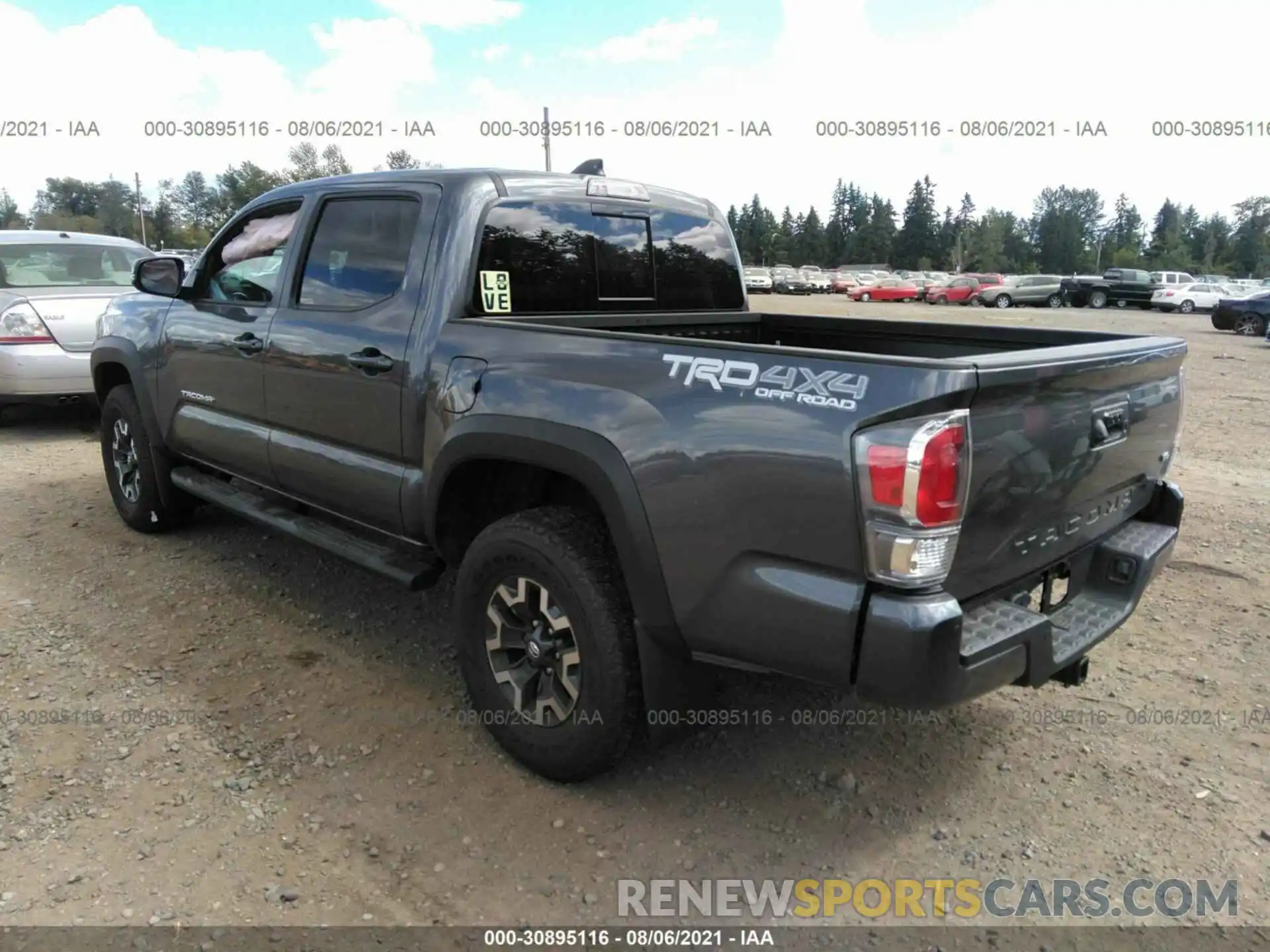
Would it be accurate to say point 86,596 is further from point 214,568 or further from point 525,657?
point 525,657

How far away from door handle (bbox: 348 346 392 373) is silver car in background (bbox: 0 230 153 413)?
4.75 meters

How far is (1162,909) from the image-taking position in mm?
2488

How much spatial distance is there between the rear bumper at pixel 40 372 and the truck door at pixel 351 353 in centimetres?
469

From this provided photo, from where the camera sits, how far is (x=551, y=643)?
2.91m

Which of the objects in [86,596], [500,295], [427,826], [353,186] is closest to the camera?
[427,826]

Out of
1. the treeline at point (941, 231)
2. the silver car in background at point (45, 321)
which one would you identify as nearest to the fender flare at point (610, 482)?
the silver car in background at point (45, 321)

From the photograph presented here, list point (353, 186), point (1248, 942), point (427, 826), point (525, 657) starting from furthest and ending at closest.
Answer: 1. point (353, 186)
2. point (525, 657)
3. point (427, 826)
4. point (1248, 942)

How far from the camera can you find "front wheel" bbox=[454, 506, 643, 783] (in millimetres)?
2725

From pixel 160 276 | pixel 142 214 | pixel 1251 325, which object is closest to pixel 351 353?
pixel 160 276

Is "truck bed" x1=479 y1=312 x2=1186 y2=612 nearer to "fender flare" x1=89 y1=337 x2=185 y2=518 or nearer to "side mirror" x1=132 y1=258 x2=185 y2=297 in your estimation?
"side mirror" x1=132 y1=258 x2=185 y2=297

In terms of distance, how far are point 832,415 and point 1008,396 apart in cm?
47

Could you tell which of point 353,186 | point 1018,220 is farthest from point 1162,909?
point 1018,220

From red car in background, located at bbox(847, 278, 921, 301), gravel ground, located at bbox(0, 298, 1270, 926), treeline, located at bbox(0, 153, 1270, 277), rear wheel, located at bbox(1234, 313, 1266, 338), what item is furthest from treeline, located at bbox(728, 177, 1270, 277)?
gravel ground, located at bbox(0, 298, 1270, 926)

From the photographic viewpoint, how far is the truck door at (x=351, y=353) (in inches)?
133
